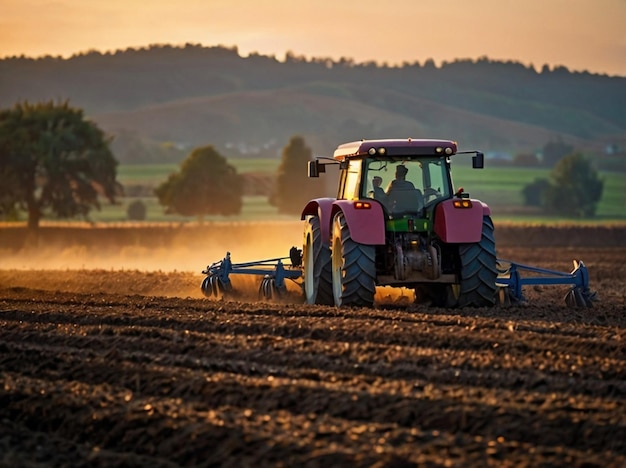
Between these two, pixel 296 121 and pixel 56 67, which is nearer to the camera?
pixel 296 121

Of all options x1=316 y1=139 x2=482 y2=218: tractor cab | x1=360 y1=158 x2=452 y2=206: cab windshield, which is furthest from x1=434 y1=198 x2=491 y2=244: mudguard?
x1=360 y1=158 x2=452 y2=206: cab windshield

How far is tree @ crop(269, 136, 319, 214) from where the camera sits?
252 feet

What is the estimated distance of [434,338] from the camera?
10633 mm

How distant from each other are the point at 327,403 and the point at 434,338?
2678 millimetres

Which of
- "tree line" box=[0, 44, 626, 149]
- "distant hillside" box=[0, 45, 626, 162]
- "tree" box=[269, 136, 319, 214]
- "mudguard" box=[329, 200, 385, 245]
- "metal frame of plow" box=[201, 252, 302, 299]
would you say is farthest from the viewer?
"tree line" box=[0, 44, 626, 149]

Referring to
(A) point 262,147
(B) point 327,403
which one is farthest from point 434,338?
(A) point 262,147

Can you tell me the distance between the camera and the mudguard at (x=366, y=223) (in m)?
13.5

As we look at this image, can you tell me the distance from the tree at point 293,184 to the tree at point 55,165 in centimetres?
2476

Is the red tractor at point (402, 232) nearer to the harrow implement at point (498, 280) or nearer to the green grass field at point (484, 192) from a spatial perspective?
the harrow implement at point (498, 280)

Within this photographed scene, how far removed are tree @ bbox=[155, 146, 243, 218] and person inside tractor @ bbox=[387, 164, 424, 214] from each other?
54.3 m

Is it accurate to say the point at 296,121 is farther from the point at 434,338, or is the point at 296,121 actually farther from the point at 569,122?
the point at 434,338

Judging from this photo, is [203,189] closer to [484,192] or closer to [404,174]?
[484,192]

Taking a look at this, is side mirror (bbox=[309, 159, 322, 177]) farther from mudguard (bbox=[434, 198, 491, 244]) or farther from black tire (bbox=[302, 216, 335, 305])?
mudguard (bbox=[434, 198, 491, 244])

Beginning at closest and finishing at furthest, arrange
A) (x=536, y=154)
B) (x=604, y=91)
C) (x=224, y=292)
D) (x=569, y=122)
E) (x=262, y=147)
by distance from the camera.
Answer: (x=224, y=292) → (x=536, y=154) → (x=262, y=147) → (x=569, y=122) → (x=604, y=91)
